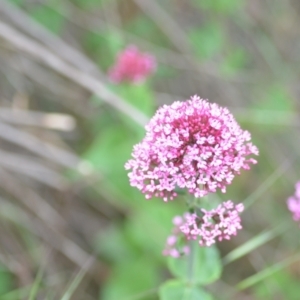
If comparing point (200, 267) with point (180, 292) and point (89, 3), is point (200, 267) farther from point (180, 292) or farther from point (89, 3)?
point (89, 3)

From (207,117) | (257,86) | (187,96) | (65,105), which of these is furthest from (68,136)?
(207,117)

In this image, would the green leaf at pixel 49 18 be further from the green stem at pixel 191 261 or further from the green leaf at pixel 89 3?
the green stem at pixel 191 261

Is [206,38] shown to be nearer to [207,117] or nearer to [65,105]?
[65,105]

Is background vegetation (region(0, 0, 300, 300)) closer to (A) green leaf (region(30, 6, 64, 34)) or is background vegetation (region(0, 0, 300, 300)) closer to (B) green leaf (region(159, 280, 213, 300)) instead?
(A) green leaf (region(30, 6, 64, 34))

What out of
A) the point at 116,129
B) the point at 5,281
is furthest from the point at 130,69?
the point at 5,281

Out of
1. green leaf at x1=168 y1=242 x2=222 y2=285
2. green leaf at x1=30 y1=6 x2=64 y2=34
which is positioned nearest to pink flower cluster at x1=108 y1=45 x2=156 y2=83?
green leaf at x1=30 y1=6 x2=64 y2=34

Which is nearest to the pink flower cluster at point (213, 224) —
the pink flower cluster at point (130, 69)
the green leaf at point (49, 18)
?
the pink flower cluster at point (130, 69)
